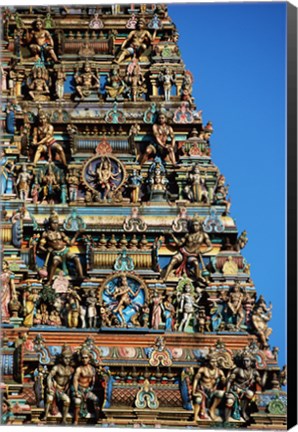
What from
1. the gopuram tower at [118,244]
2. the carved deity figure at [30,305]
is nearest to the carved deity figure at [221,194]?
the gopuram tower at [118,244]

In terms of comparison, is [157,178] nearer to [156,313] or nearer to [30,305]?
[156,313]

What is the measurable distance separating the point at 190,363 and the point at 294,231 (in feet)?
7.98

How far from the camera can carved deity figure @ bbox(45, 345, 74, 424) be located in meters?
24.2

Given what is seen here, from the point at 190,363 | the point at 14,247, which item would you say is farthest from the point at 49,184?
the point at 190,363

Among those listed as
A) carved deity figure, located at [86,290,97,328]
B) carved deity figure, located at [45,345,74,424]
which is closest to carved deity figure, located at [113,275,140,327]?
carved deity figure, located at [86,290,97,328]

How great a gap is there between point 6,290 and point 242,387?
368 cm

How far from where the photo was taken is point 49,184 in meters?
25.6

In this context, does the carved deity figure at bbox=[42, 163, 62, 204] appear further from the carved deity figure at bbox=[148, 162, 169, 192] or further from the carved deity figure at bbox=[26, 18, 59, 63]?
the carved deity figure at bbox=[26, 18, 59, 63]

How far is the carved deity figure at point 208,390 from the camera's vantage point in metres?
24.1

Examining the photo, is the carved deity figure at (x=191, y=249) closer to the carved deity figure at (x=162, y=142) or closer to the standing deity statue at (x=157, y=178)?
the standing deity statue at (x=157, y=178)

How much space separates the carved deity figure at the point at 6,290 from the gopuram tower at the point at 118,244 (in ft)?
0.05

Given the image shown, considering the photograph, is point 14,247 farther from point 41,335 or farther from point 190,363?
point 190,363

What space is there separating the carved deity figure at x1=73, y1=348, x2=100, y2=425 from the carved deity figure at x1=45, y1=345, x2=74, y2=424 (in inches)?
5.1

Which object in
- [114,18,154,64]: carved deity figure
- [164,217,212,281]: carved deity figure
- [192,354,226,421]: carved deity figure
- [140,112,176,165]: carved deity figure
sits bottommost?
[192,354,226,421]: carved deity figure
